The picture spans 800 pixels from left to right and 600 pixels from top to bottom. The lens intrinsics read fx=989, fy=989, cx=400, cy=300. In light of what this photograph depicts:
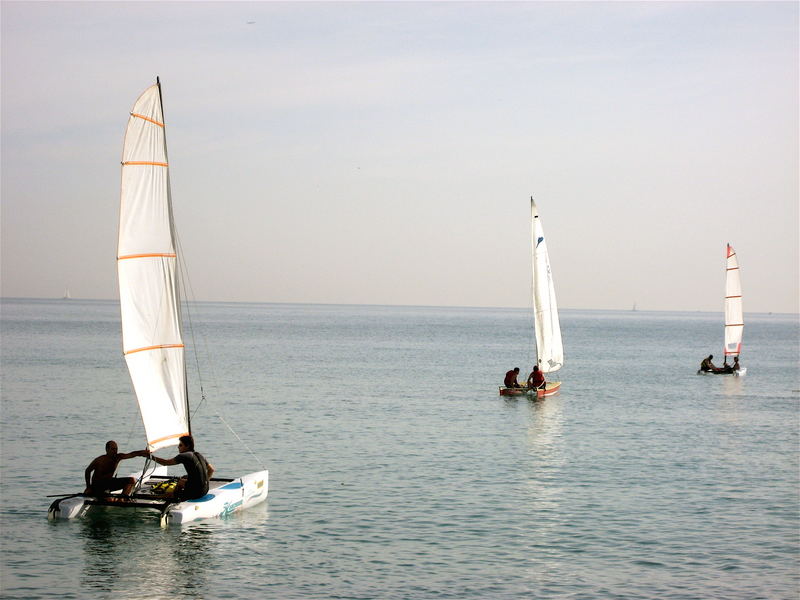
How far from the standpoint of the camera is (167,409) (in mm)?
23312

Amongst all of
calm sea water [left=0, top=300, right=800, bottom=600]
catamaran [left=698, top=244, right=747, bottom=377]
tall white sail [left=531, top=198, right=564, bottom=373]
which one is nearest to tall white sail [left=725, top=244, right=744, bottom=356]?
catamaran [left=698, top=244, right=747, bottom=377]

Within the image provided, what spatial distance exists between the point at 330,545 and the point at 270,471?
8.94m

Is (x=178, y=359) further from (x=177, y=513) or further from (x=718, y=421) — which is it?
(x=718, y=421)

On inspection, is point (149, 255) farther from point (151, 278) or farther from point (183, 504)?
point (183, 504)

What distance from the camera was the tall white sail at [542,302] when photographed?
5428 centimetres

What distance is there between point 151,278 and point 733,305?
190 feet

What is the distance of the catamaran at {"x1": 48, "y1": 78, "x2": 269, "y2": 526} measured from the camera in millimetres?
21703

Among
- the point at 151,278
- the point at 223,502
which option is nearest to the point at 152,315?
the point at 151,278

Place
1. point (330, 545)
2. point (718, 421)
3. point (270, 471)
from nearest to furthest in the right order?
point (330, 545) → point (270, 471) → point (718, 421)

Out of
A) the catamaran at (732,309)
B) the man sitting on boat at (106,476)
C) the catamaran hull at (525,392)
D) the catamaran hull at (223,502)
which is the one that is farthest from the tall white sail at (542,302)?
the man sitting on boat at (106,476)

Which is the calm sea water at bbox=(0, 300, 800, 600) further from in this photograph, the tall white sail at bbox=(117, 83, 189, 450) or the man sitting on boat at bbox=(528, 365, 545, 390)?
the tall white sail at bbox=(117, 83, 189, 450)

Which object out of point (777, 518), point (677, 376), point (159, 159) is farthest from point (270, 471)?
point (677, 376)

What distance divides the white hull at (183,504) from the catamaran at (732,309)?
54.5 meters

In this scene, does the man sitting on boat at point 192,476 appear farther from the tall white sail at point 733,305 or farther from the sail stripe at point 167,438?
the tall white sail at point 733,305
